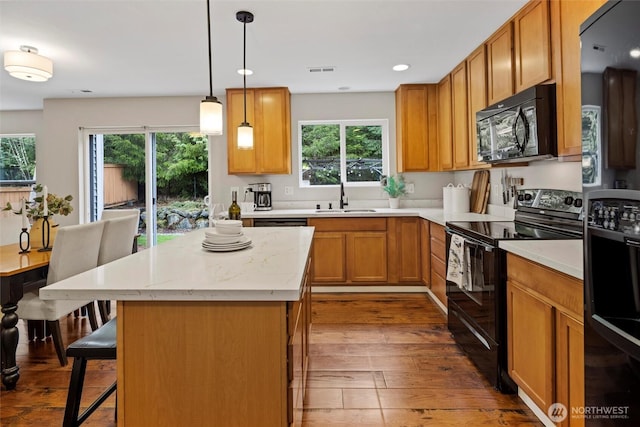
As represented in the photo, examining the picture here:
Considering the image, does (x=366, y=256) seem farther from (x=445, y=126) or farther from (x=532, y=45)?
(x=532, y=45)

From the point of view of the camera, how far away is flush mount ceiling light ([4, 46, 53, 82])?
2.88 metres

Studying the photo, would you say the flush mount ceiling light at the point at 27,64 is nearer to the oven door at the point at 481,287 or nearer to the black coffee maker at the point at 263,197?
the black coffee maker at the point at 263,197

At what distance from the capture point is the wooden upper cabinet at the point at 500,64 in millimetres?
Answer: 2621

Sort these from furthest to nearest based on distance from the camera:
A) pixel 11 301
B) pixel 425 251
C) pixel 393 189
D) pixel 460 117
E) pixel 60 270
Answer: pixel 393 189
pixel 425 251
pixel 460 117
pixel 60 270
pixel 11 301

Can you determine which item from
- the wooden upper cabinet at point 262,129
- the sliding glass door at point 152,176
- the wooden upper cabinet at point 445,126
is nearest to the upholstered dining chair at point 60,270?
the wooden upper cabinet at point 262,129

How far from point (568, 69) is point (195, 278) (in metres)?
2.20

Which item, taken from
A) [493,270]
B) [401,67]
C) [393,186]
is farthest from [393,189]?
[493,270]

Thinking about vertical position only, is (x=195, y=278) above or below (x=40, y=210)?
below

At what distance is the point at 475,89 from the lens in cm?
322

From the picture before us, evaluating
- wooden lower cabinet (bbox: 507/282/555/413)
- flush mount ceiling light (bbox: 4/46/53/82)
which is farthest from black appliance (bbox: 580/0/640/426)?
flush mount ceiling light (bbox: 4/46/53/82)

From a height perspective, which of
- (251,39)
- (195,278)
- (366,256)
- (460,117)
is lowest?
(366,256)

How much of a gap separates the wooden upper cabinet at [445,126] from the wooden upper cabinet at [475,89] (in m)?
0.50

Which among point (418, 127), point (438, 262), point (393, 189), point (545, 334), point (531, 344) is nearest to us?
point (545, 334)

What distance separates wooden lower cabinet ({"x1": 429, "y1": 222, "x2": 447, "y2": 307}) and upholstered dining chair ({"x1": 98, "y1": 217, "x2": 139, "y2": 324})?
2.77m
